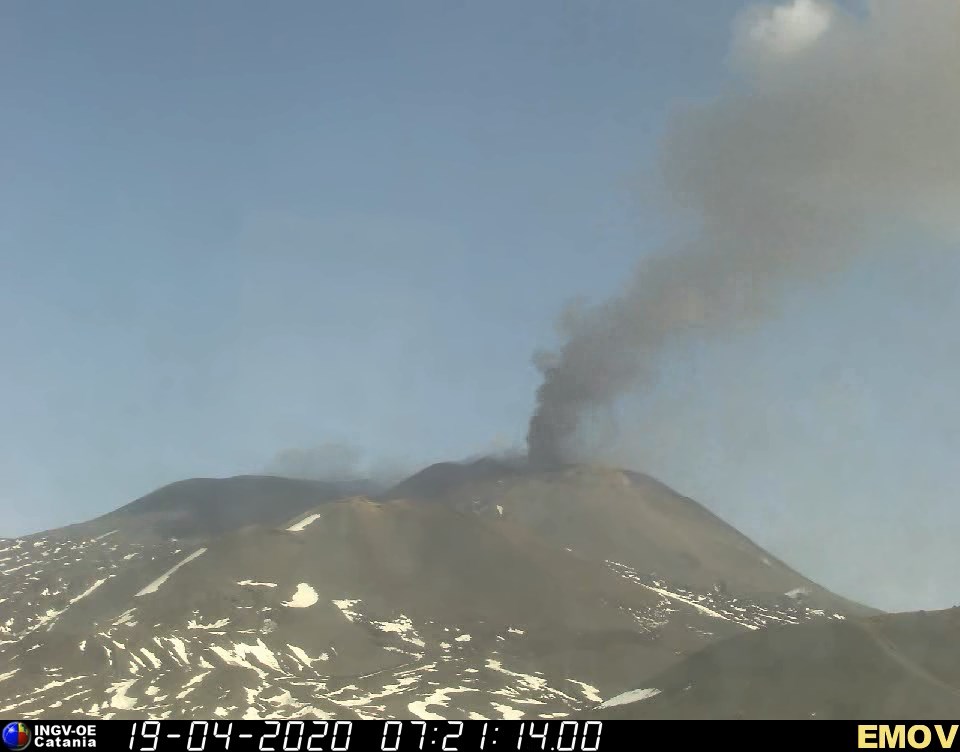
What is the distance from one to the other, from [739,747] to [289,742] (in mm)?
58981

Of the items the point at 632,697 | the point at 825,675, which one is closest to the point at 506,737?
the point at 825,675

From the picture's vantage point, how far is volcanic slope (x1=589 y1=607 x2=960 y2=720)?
148m

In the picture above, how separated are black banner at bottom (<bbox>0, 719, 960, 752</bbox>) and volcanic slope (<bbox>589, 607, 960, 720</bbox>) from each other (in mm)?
5044

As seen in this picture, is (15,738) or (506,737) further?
(506,737)

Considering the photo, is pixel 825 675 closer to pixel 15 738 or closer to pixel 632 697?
pixel 632 697

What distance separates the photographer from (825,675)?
159m

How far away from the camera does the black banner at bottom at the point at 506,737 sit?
119 meters

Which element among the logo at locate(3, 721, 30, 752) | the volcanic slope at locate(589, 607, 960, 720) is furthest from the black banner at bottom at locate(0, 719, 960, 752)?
the volcanic slope at locate(589, 607, 960, 720)

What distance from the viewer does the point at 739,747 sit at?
137125 mm

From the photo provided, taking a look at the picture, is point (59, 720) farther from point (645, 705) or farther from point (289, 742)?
point (645, 705)

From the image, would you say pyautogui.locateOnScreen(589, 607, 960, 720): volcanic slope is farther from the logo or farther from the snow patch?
the logo

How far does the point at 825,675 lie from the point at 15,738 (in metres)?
112

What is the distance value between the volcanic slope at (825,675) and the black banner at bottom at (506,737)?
16.5 ft

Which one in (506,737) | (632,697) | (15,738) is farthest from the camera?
(632,697)
